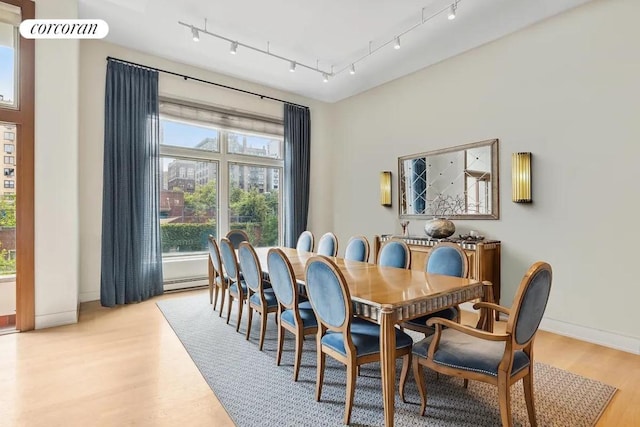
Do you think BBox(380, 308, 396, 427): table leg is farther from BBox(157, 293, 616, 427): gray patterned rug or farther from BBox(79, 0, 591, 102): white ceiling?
BBox(79, 0, 591, 102): white ceiling

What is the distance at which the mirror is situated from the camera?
160 inches

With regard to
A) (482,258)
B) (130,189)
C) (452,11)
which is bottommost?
(482,258)

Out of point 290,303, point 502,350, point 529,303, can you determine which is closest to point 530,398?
point 502,350

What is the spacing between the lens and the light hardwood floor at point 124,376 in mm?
1984

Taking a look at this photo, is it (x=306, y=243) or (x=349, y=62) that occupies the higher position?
(x=349, y=62)

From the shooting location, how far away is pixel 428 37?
4.01m

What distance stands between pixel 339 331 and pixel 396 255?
1575 mm

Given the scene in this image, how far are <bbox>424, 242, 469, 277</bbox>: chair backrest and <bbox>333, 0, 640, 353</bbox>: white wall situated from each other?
1.45 m

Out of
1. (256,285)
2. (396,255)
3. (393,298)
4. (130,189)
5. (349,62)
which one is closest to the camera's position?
(393,298)

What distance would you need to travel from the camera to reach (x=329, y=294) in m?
1.95

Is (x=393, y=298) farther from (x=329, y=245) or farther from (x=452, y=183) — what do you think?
(x=452, y=183)

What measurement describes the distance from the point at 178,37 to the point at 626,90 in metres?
4.91

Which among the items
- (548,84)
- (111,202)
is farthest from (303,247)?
(548,84)

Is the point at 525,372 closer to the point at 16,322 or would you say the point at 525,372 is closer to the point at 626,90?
the point at 626,90
